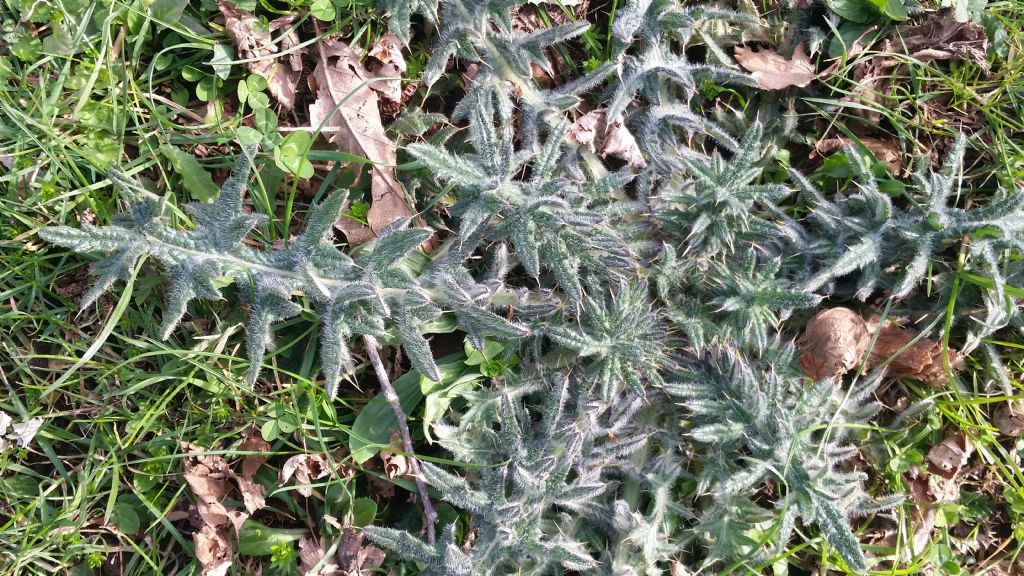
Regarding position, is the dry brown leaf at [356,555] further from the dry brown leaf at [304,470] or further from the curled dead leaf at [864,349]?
the curled dead leaf at [864,349]

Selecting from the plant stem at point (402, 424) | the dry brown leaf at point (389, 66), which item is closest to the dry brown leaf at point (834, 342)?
the plant stem at point (402, 424)

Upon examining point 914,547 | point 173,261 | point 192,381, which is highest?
point 173,261

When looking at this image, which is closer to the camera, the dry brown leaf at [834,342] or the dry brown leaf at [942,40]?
the dry brown leaf at [834,342]

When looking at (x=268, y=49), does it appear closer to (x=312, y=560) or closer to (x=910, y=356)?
(x=312, y=560)

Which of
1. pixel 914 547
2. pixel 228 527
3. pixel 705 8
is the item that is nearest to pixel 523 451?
pixel 228 527

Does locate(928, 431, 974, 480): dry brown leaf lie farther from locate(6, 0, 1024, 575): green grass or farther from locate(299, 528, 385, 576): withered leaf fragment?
locate(299, 528, 385, 576): withered leaf fragment

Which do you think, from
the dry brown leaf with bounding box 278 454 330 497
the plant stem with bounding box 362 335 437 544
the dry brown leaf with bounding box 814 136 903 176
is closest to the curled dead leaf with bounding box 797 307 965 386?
the dry brown leaf with bounding box 814 136 903 176

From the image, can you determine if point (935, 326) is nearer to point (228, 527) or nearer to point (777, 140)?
point (777, 140)
